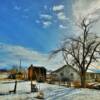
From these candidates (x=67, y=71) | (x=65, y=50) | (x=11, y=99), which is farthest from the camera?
(x=67, y=71)

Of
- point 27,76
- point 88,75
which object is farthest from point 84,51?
point 88,75

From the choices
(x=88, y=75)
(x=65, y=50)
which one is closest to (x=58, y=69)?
(x=88, y=75)

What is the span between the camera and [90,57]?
40156 millimetres

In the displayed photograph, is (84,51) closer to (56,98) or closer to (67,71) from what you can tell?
(56,98)

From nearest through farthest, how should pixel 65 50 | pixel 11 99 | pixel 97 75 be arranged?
pixel 11 99
pixel 65 50
pixel 97 75

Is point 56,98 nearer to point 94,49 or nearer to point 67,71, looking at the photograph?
point 94,49

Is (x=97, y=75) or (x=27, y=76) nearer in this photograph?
(x=27, y=76)

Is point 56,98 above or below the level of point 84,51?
below

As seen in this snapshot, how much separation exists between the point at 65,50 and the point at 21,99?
26.7 m

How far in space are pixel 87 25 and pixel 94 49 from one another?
4722mm

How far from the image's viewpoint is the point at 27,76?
52438 millimetres

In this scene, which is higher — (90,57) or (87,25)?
(87,25)

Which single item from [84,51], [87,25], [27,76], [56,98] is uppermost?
[87,25]

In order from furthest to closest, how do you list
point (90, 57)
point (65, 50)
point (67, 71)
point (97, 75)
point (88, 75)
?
point (97, 75), point (88, 75), point (67, 71), point (65, 50), point (90, 57)
